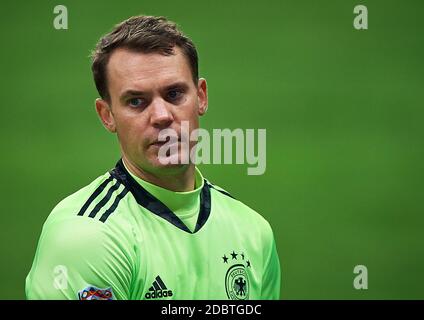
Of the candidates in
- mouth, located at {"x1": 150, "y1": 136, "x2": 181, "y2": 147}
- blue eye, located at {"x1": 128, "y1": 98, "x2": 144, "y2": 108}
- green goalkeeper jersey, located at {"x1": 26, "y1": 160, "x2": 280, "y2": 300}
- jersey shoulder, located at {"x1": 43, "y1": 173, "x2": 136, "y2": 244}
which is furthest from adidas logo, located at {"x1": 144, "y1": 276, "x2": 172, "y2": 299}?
blue eye, located at {"x1": 128, "y1": 98, "x2": 144, "y2": 108}

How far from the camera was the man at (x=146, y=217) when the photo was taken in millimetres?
1654

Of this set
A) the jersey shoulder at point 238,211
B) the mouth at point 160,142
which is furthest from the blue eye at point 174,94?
the jersey shoulder at point 238,211

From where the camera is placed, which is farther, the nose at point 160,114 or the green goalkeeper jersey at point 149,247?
the nose at point 160,114

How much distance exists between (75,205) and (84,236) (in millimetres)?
144

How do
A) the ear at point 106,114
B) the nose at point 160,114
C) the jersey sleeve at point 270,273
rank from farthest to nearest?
the jersey sleeve at point 270,273
the ear at point 106,114
the nose at point 160,114

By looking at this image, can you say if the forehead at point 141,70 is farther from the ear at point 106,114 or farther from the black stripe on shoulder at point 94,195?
the black stripe on shoulder at point 94,195

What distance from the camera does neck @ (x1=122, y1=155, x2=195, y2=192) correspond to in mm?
1905

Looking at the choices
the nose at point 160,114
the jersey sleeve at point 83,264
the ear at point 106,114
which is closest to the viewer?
the jersey sleeve at point 83,264

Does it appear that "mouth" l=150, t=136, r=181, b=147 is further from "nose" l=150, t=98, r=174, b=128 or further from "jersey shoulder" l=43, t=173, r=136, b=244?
"jersey shoulder" l=43, t=173, r=136, b=244

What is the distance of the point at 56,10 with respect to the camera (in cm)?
251

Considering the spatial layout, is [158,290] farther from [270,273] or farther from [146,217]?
[270,273]

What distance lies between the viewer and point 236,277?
1907 millimetres

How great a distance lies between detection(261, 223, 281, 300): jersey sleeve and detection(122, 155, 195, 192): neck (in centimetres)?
34
